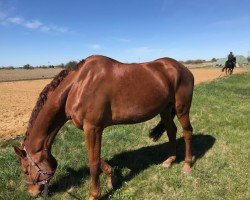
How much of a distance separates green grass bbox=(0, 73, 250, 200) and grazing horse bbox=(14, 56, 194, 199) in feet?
1.99

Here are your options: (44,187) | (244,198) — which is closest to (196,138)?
(244,198)

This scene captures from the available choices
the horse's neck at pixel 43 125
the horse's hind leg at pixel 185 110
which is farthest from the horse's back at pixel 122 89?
the horse's neck at pixel 43 125

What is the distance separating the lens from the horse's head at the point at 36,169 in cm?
546

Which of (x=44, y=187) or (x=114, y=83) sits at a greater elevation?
(x=114, y=83)

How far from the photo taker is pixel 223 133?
8977mm

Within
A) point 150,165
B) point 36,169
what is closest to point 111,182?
point 150,165

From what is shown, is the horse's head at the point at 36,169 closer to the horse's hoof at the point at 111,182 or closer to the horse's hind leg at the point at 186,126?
the horse's hoof at the point at 111,182

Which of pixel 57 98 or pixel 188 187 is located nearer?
pixel 57 98

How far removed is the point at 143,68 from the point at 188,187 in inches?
88.9

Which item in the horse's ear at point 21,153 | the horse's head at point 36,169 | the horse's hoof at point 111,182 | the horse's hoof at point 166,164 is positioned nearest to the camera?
the horse's ear at point 21,153

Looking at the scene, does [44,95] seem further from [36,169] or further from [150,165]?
[150,165]

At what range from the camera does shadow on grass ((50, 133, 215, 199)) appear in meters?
6.43

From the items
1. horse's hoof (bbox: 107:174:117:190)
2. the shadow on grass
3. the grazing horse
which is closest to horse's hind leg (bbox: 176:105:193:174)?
the shadow on grass

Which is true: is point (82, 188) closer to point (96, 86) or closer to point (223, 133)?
point (96, 86)
